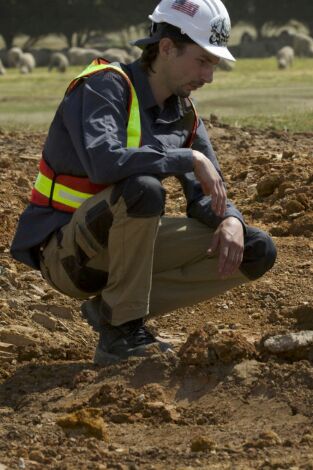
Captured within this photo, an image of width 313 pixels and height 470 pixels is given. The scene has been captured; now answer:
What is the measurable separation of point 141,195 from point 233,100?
14.0 meters

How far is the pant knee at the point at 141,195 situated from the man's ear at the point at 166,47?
54 centimetres

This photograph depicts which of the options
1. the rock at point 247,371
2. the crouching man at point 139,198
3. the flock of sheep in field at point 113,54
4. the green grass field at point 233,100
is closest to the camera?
the rock at point 247,371

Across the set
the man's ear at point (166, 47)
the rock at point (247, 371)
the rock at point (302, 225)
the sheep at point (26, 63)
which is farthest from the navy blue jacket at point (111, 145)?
the sheep at point (26, 63)

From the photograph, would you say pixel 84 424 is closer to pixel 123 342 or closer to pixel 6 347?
pixel 123 342

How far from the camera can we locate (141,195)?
4836 millimetres

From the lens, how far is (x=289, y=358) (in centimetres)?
482

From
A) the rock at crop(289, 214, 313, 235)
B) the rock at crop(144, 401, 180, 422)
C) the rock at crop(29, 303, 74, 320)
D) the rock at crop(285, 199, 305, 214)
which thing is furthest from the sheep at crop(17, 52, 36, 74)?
the rock at crop(144, 401, 180, 422)

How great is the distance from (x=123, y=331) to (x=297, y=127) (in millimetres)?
7511

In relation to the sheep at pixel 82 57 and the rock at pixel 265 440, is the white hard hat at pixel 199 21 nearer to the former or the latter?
the rock at pixel 265 440

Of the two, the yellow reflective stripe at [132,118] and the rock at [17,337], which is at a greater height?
the yellow reflective stripe at [132,118]

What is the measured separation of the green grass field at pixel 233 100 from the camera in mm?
13641

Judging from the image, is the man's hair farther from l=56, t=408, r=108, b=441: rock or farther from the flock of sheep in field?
the flock of sheep in field

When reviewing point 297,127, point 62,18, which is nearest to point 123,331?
point 297,127

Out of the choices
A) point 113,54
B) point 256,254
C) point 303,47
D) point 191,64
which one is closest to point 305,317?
point 256,254
